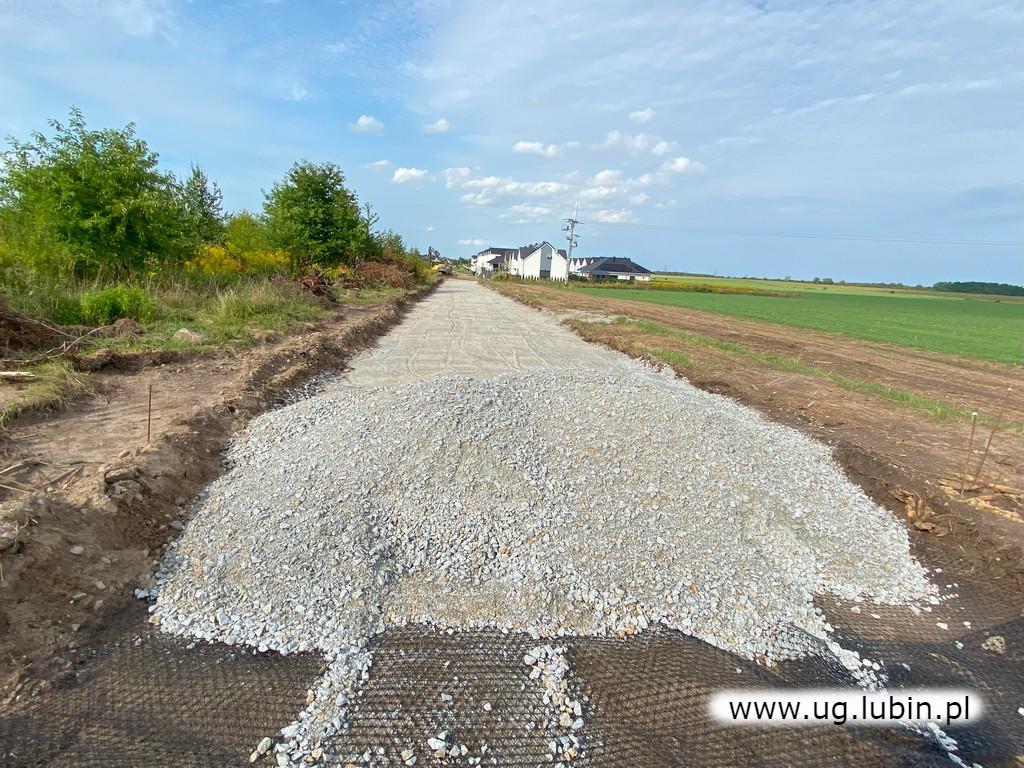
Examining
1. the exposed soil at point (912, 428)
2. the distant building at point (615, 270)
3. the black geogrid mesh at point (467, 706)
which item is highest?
the distant building at point (615, 270)

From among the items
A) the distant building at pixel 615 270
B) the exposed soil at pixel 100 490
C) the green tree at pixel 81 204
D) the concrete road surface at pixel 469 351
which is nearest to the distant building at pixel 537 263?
the distant building at pixel 615 270

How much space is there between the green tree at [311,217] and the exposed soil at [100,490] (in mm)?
16438

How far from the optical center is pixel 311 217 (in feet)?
73.2

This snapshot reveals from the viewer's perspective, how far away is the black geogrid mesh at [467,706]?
2248 millimetres

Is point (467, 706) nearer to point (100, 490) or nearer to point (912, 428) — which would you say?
point (100, 490)

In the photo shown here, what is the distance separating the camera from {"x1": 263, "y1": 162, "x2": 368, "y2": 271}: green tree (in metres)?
22.0

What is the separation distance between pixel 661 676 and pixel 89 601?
335 cm

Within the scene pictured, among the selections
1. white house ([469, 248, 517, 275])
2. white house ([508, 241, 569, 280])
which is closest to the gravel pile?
white house ([508, 241, 569, 280])

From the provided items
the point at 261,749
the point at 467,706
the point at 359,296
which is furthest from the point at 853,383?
the point at 359,296

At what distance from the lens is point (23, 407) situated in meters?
5.00

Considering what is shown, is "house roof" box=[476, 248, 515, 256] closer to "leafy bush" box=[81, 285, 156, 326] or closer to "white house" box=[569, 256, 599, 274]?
"white house" box=[569, 256, 599, 274]

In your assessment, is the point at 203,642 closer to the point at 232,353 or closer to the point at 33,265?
the point at 232,353

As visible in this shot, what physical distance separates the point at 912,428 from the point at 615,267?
80.4m

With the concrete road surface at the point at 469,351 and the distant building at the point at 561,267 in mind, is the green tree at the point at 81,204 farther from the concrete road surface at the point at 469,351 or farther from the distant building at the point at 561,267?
the distant building at the point at 561,267
